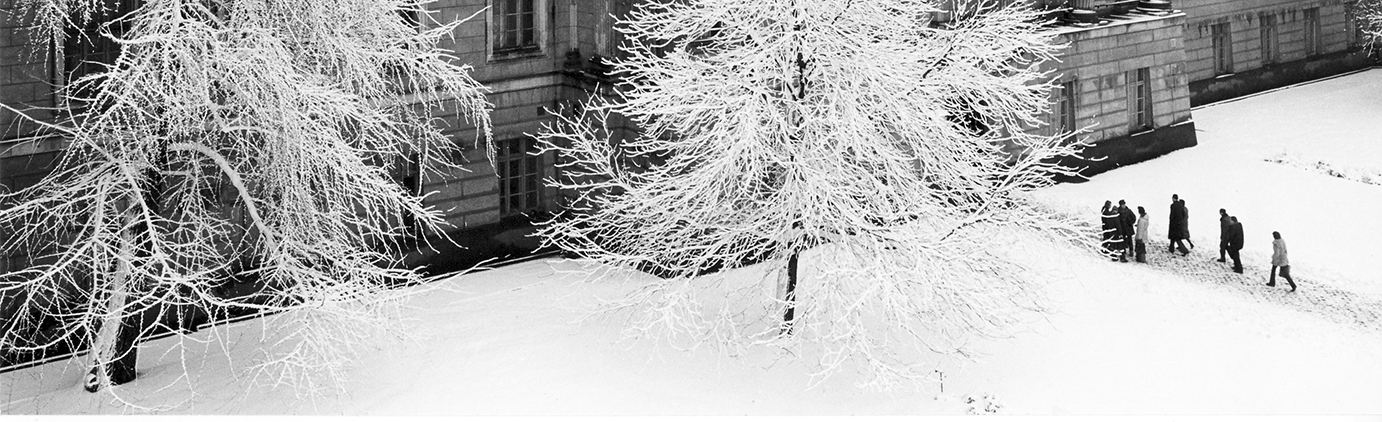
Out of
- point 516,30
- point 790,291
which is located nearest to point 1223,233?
point 790,291

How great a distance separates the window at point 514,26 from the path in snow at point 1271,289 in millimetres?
12330

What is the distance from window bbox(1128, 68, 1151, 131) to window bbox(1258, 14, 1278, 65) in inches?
99.9

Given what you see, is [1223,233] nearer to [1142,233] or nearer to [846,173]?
[1142,233]

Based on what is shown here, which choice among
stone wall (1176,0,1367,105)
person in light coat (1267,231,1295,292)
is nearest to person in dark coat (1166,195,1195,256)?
person in light coat (1267,231,1295,292)

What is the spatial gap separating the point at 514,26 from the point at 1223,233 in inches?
540

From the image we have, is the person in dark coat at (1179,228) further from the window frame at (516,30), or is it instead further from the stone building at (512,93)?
the window frame at (516,30)

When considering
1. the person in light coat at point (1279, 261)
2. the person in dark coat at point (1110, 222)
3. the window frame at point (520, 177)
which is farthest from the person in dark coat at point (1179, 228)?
the window frame at point (520, 177)

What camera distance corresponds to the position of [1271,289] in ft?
78.2

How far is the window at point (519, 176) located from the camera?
102 feet

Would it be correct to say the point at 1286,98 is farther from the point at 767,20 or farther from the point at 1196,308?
the point at 767,20

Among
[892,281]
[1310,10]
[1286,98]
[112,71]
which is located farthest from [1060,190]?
[112,71]

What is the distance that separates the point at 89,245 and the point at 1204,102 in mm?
23018

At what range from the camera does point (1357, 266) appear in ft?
73.7

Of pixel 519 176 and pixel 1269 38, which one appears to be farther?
pixel 1269 38
